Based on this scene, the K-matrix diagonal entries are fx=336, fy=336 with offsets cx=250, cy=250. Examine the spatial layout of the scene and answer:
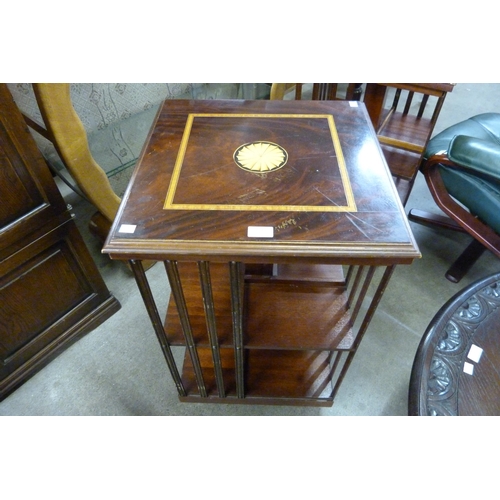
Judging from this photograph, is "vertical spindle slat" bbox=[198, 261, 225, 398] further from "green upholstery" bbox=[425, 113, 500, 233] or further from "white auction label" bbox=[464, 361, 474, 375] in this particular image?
"green upholstery" bbox=[425, 113, 500, 233]

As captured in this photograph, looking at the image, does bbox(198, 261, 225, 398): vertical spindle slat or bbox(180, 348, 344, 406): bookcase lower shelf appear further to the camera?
bbox(180, 348, 344, 406): bookcase lower shelf

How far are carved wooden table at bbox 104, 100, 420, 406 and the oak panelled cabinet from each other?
335 mm

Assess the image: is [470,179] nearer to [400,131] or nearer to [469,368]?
[400,131]

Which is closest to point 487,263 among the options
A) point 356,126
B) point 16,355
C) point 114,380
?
point 356,126

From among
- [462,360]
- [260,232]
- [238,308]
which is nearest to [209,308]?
[238,308]

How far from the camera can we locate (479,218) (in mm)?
1312

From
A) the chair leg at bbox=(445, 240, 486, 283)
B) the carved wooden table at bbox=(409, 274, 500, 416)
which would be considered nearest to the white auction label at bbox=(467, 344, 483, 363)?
the carved wooden table at bbox=(409, 274, 500, 416)

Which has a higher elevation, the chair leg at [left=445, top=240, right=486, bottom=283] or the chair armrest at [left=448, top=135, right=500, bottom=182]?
the chair armrest at [left=448, top=135, right=500, bottom=182]

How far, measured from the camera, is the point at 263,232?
2.07ft

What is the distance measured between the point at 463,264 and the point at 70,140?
64.9 inches

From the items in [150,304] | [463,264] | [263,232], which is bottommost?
[463,264]

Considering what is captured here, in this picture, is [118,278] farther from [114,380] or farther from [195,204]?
[195,204]

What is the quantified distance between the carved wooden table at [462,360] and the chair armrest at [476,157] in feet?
1.58

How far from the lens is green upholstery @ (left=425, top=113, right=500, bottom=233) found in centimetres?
115
